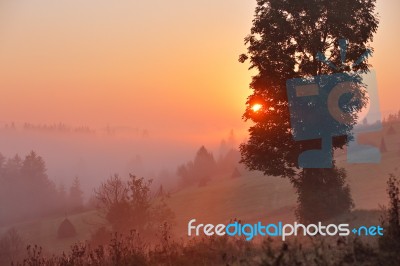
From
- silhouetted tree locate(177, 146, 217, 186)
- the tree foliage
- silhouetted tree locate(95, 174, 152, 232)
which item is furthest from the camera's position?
silhouetted tree locate(177, 146, 217, 186)

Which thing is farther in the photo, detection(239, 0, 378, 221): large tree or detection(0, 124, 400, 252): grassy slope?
detection(0, 124, 400, 252): grassy slope

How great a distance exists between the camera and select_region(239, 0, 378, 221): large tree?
21.7 metres

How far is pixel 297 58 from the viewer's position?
21.9 m

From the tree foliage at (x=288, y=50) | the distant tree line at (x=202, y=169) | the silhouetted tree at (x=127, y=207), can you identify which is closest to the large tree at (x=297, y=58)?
the tree foliage at (x=288, y=50)

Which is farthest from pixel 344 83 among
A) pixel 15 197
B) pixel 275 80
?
pixel 15 197

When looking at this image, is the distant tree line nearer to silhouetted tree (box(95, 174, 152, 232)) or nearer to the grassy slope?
the grassy slope

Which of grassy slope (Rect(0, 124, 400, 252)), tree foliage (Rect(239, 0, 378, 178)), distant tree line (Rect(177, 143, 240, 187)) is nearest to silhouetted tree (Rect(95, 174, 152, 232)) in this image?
grassy slope (Rect(0, 124, 400, 252))

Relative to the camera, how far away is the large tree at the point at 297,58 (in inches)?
855

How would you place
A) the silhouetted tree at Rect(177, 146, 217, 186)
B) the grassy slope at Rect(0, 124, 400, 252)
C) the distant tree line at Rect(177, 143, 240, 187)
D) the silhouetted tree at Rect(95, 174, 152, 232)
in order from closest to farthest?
1. the silhouetted tree at Rect(95, 174, 152, 232)
2. the grassy slope at Rect(0, 124, 400, 252)
3. the distant tree line at Rect(177, 143, 240, 187)
4. the silhouetted tree at Rect(177, 146, 217, 186)

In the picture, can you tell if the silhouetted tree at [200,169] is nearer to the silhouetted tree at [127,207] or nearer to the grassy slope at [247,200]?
the grassy slope at [247,200]

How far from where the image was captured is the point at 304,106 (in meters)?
21.6

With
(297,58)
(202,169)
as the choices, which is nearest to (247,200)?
(297,58)

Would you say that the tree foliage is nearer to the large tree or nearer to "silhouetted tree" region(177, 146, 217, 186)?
the large tree

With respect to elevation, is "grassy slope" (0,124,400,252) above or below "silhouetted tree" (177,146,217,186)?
below
